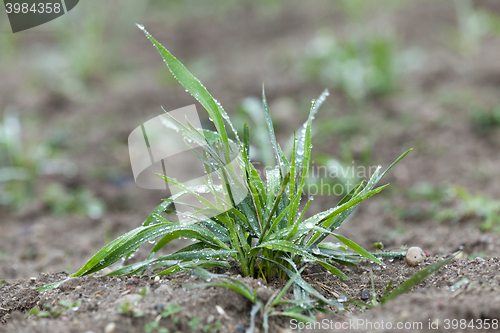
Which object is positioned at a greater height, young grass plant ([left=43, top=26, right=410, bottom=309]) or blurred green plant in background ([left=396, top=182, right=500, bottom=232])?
young grass plant ([left=43, top=26, right=410, bottom=309])

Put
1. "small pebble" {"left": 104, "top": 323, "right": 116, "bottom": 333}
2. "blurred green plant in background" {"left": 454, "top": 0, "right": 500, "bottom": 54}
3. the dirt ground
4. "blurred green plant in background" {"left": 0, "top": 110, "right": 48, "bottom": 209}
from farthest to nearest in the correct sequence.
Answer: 1. "blurred green plant in background" {"left": 454, "top": 0, "right": 500, "bottom": 54}
2. "blurred green plant in background" {"left": 0, "top": 110, "right": 48, "bottom": 209}
3. the dirt ground
4. "small pebble" {"left": 104, "top": 323, "right": 116, "bottom": 333}

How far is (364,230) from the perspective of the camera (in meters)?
2.43

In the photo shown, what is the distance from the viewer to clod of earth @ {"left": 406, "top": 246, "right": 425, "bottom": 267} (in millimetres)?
1552

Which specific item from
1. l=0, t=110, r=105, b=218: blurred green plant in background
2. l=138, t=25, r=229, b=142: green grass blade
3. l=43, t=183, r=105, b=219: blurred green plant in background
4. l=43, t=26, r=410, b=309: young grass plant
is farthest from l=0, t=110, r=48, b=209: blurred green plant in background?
l=138, t=25, r=229, b=142: green grass blade

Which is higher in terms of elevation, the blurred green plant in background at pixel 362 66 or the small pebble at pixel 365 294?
the blurred green plant in background at pixel 362 66

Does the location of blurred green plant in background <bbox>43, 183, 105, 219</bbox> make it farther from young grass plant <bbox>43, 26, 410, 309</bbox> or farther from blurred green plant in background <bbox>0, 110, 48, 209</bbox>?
young grass plant <bbox>43, 26, 410, 309</bbox>

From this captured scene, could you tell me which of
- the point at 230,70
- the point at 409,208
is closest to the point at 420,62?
the point at 230,70

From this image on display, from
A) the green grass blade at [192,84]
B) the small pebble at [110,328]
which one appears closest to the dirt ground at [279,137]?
the small pebble at [110,328]

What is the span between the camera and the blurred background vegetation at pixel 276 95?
9.57ft

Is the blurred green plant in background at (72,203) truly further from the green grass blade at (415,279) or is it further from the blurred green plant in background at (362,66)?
the blurred green plant in background at (362,66)

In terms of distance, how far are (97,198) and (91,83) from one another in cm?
217

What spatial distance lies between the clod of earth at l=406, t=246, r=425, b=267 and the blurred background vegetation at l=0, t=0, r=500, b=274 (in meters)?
0.79

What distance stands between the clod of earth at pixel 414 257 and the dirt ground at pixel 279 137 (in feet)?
0.15

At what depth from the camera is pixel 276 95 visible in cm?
411
